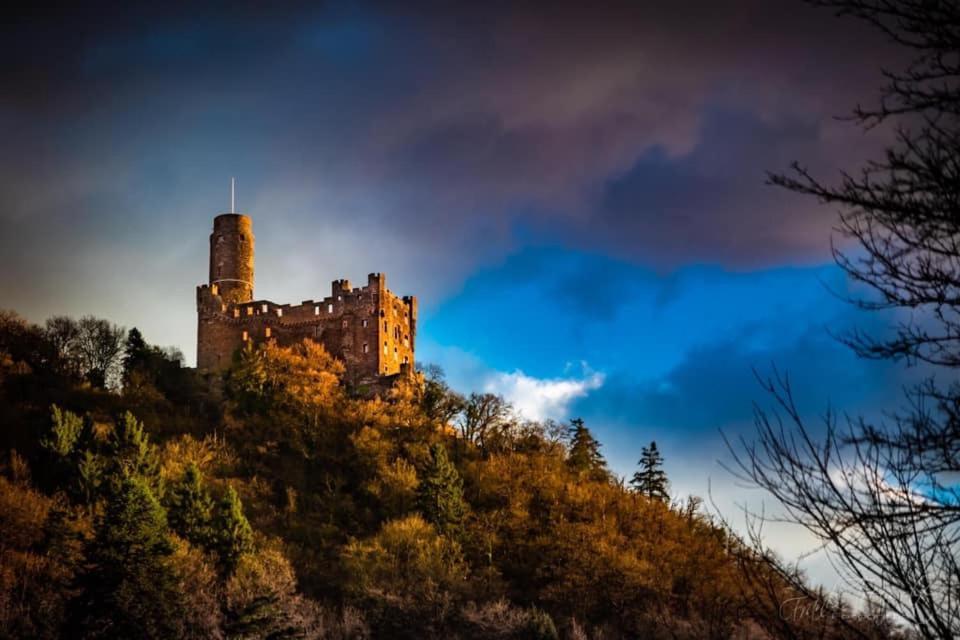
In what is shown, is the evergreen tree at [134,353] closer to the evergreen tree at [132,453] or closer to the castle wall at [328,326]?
the castle wall at [328,326]

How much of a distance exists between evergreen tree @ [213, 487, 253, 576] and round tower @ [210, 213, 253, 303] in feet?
96.1

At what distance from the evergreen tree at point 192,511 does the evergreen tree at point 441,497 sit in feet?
46.7

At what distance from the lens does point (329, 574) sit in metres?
52.0

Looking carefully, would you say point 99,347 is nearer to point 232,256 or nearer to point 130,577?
point 232,256

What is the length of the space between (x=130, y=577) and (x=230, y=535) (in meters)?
10.0

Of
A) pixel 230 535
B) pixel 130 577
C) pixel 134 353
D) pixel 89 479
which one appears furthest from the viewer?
pixel 134 353

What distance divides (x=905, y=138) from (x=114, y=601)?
36751mm

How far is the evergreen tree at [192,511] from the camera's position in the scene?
157ft

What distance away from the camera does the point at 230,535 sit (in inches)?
1869

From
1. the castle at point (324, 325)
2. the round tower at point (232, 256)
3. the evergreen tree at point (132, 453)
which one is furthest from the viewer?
the round tower at point (232, 256)

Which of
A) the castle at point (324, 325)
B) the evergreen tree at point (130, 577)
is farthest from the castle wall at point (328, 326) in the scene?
the evergreen tree at point (130, 577)

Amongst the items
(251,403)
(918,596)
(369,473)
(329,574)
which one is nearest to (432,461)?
(369,473)

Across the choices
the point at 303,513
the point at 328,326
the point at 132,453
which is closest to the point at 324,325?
the point at 328,326

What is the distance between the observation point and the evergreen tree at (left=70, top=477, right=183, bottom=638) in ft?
117
